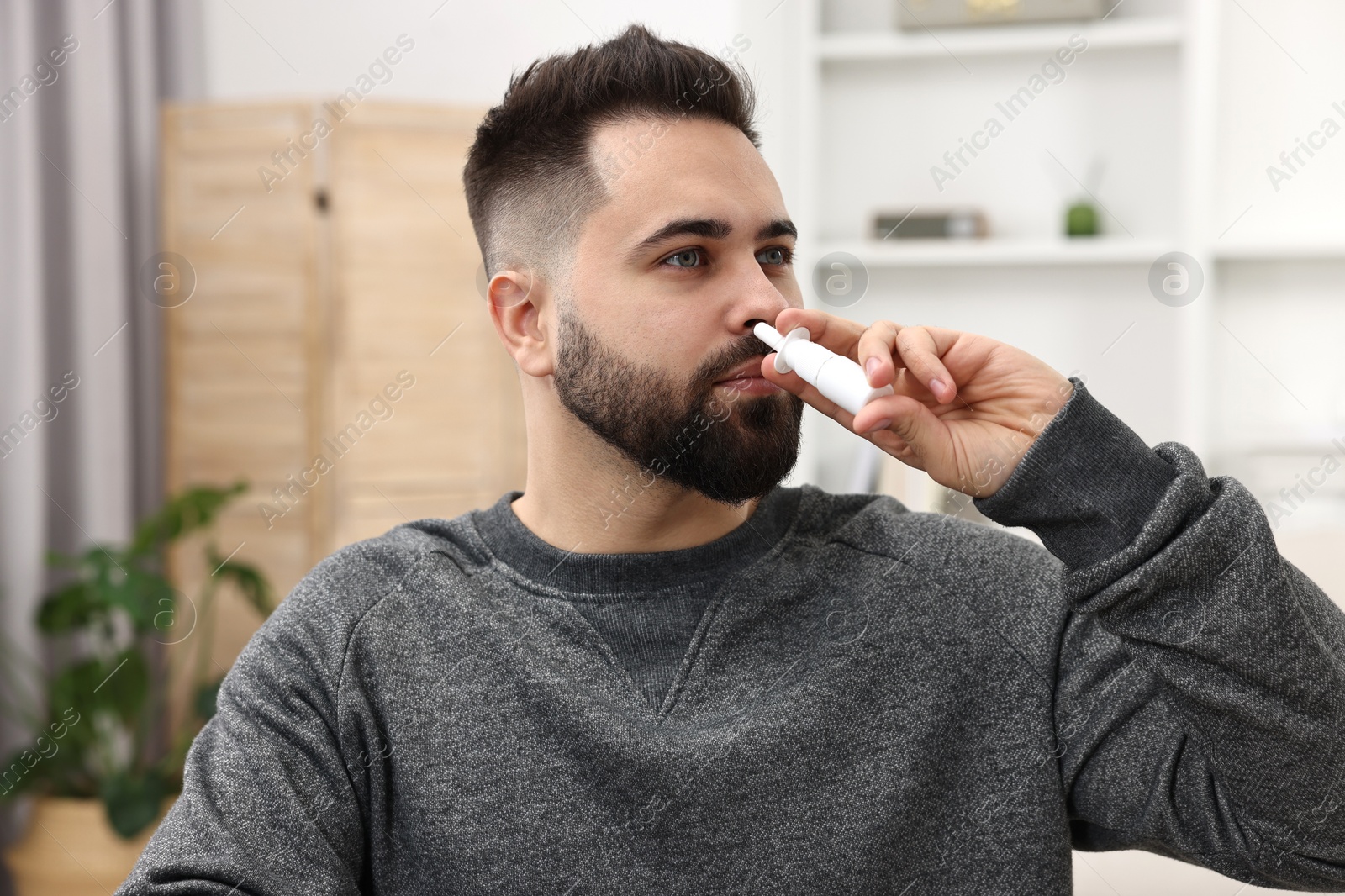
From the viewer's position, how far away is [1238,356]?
289cm

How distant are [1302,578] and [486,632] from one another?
71 centimetres

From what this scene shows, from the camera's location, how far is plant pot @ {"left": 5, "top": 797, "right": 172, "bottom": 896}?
7.88 feet

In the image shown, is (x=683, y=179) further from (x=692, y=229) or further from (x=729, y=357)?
(x=729, y=357)

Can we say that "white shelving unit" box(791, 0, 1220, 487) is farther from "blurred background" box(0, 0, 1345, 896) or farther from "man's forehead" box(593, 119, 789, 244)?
"man's forehead" box(593, 119, 789, 244)

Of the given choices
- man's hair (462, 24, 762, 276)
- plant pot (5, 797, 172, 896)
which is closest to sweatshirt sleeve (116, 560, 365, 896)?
man's hair (462, 24, 762, 276)

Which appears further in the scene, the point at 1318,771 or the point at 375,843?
the point at 375,843

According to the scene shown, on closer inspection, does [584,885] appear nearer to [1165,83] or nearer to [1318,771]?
[1318,771]

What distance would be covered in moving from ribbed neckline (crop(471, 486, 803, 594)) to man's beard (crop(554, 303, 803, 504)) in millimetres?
72

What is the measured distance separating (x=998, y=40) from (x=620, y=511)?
86.4 inches

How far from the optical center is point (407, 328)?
9.77ft

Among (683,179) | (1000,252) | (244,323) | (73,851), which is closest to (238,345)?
(244,323)

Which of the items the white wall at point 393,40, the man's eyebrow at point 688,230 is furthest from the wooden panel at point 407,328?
the man's eyebrow at point 688,230

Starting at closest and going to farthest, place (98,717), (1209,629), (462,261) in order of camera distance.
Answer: (1209,629) < (98,717) < (462,261)

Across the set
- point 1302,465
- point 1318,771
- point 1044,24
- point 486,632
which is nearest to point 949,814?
point 1318,771
